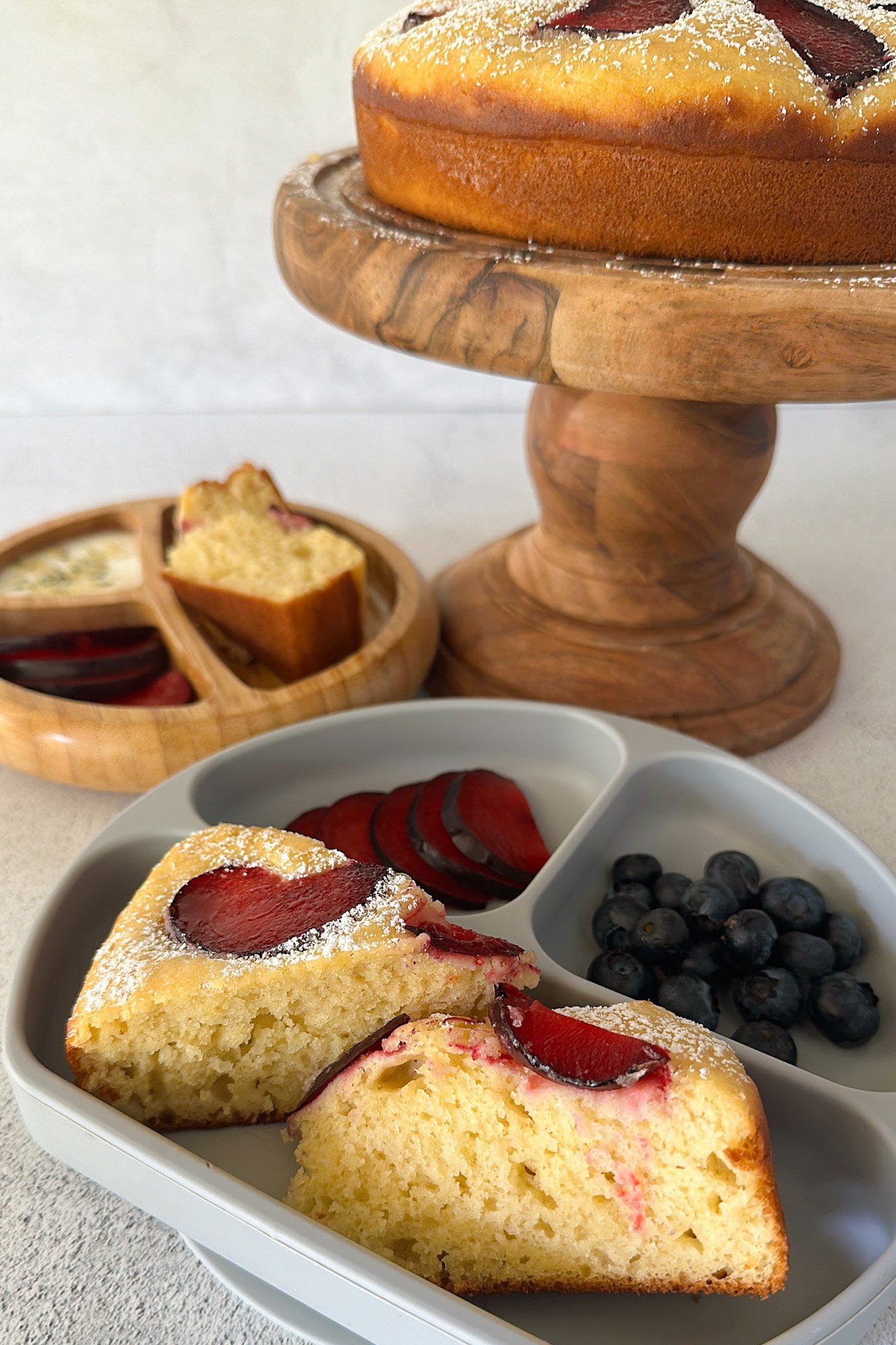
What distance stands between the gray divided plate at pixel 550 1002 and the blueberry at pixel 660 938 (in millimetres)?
74

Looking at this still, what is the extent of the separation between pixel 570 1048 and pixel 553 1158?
7 cm

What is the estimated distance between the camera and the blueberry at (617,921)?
3.52ft

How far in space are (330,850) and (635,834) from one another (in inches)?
14.8

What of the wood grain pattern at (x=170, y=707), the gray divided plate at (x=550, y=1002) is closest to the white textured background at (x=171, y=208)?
the wood grain pattern at (x=170, y=707)

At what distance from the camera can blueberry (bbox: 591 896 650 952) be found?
42.3 inches

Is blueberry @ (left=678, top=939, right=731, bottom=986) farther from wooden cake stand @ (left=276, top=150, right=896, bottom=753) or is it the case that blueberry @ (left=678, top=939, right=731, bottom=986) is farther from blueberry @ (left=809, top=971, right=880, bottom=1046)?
wooden cake stand @ (left=276, top=150, right=896, bottom=753)

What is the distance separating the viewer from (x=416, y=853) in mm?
Answer: 1137

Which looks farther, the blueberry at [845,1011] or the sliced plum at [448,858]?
the sliced plum at [448,858]

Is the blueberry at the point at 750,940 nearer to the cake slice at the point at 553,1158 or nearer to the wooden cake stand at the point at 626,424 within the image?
the cake slice at the point at 553,1158

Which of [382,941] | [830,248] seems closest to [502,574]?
[830,248]

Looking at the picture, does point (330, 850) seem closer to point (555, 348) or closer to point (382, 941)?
point (382, 941)

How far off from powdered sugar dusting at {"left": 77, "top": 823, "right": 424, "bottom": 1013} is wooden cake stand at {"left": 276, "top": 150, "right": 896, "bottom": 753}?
1.65 ft

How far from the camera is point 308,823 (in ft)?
3.93

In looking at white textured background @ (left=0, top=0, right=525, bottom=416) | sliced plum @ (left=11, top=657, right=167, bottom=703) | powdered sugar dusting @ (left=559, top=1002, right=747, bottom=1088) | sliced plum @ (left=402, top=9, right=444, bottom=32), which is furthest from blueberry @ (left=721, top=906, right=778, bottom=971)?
white textured background @ (left=0, top=0, right=525, bottom=416)
